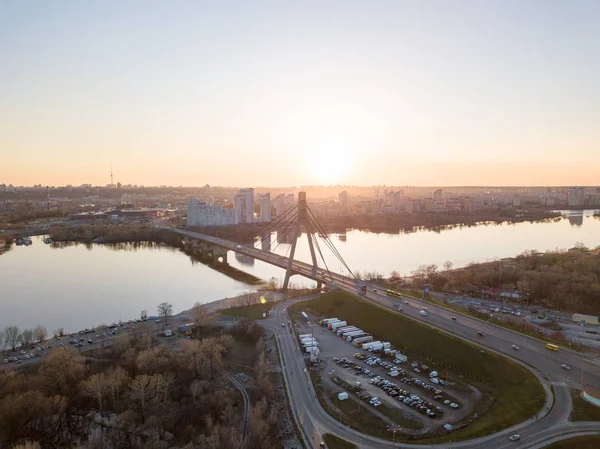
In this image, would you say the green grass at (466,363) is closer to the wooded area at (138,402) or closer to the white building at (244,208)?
the wooded area at (138,402)

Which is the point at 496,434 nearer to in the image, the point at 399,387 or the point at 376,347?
the point at 399,387

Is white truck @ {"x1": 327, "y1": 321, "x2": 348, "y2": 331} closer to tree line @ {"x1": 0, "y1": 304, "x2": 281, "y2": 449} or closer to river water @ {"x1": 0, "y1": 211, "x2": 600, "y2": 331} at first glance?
tree line @ {"x1": 0, "y1": 304, "x2": 281, "y2": 449}

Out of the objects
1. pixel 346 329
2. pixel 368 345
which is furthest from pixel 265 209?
pixel 368 345

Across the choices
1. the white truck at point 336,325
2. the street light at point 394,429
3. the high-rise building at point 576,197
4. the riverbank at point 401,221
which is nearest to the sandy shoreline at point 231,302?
the white truck at point 336,325

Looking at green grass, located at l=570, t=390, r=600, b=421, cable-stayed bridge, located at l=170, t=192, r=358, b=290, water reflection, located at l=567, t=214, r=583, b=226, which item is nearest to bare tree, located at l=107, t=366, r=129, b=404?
green grass, located at l=570, t=390, r=600, b=421

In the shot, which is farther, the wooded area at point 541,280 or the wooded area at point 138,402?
the wooded area at point 541,280

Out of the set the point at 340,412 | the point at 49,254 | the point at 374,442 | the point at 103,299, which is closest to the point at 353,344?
the point at 340,412

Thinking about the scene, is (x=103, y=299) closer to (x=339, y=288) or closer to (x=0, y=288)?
(x=0, y=288)

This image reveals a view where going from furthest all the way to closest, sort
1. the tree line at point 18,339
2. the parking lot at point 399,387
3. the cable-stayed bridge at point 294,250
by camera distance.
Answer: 1. the cable-stayed bridge at point 294,250
2. the tree line at point 18,339
3. the parking lot at point 399,387
